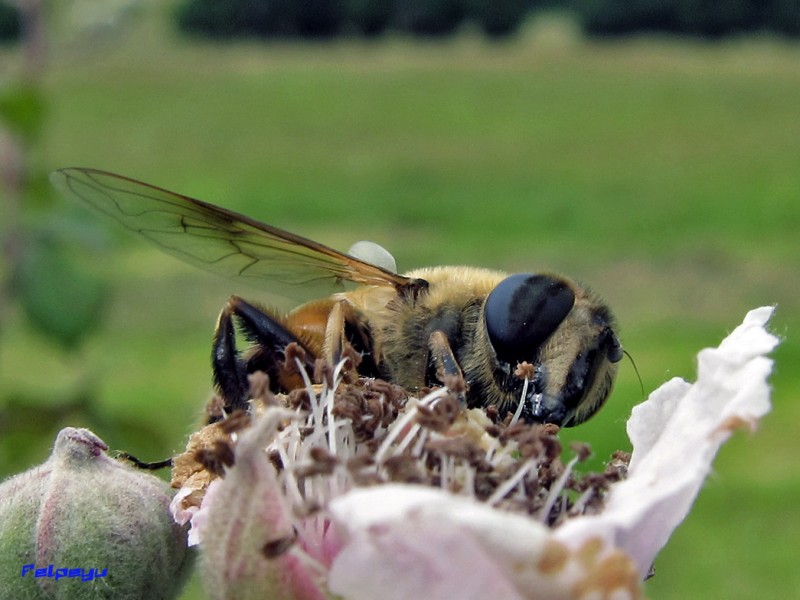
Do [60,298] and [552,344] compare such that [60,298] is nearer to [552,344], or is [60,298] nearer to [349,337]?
[349,337]

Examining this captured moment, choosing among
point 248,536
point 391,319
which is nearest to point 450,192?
point 391,319

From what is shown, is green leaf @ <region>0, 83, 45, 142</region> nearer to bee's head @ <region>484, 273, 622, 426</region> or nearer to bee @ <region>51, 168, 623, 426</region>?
bee @ <region>51, 168, 623, 426</region>

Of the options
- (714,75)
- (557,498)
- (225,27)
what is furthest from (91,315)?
(225,27)

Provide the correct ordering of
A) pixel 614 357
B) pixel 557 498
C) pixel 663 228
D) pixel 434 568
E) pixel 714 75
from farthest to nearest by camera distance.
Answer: pixel 714 75, pixel 663 228, pixel 614 357, pixel 557 498, pixel 434 568

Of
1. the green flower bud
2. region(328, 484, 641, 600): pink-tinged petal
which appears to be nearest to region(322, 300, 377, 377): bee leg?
the green flower bud

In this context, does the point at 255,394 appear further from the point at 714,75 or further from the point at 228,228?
the point at 714,75

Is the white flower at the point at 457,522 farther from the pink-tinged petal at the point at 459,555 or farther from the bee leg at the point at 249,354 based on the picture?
the bee leg at the point at 249,354
